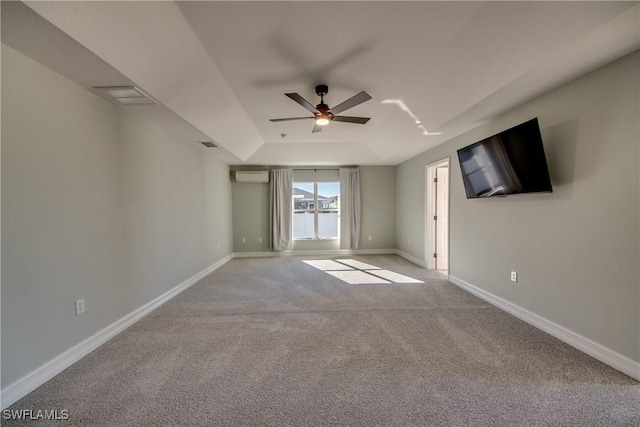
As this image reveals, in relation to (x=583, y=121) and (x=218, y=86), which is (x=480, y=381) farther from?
(x=218, y=86)

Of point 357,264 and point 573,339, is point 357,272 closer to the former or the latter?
point 357,264

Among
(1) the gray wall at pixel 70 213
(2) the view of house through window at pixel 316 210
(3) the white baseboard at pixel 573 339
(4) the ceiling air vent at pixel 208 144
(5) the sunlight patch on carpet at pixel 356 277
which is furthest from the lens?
(2) the view of house through window at pixel 316 210

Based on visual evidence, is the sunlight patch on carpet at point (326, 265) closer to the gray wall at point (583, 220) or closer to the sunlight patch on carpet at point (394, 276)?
the sunlight patch on carpet at point (394, 276)

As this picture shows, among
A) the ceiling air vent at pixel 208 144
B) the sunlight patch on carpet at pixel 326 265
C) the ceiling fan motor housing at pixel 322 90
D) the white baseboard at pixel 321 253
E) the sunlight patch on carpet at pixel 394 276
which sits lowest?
the sunlight patch on carpet at pixel 394 276

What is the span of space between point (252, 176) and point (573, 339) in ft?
19.2

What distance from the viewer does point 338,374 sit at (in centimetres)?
183

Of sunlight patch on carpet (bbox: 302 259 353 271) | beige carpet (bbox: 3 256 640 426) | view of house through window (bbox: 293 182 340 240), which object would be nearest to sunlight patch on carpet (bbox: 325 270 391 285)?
sunlight patch on carpet (bbox: 302 259 353 271)

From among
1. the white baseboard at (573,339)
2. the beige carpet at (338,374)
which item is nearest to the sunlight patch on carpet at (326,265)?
the beige carpet at (338,374)

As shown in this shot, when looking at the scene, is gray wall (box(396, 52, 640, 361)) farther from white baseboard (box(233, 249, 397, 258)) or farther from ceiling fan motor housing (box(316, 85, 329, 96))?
white baseboard (box(233, 249, 397, 258))

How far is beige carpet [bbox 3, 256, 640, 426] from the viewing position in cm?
148

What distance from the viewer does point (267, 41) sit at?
6.54ft

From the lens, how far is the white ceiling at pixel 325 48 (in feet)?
5.14

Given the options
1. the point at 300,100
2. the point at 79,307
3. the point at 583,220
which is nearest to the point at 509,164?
the point at 583,220

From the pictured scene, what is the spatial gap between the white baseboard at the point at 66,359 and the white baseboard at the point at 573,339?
4.12m
